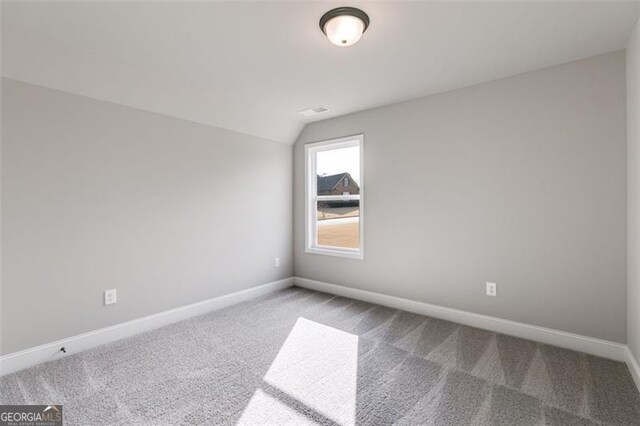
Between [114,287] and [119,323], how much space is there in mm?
339

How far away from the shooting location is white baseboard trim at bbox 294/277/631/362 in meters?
2.38

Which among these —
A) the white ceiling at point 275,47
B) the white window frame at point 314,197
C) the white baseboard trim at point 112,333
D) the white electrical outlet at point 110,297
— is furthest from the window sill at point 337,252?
the white electrical outlet at point 110,297

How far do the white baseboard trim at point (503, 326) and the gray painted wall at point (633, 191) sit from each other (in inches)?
6.9

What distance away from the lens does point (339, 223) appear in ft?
14.0

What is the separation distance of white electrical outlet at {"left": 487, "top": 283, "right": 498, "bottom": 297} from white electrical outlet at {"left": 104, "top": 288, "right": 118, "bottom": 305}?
351cm

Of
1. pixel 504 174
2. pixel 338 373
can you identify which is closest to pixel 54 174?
pixel 338 373

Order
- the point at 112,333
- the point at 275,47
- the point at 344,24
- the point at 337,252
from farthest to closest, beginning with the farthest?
the point at 337,252 → the point at 112,333 → the point at 275,47 → the point at 344,24

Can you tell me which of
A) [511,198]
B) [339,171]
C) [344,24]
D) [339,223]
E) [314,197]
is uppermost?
[344,24]

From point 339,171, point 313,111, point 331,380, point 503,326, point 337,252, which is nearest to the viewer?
point 331,380

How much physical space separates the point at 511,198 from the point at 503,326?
120cm

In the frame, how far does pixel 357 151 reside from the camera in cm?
398

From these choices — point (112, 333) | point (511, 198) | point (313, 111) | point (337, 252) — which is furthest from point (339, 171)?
point (112, 333)

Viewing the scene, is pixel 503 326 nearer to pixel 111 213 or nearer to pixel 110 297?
pixel 110 297

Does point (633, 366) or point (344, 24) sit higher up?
point (344, 24)
